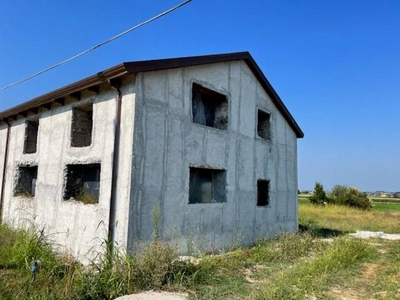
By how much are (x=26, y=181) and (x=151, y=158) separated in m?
6.39

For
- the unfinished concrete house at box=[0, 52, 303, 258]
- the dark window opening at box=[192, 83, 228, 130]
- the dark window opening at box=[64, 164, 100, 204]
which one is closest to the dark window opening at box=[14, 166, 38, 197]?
the unfinished concrete house at box=[0, 52, 303, 258]

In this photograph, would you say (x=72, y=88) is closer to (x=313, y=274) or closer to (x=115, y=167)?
(x=115, y=167)

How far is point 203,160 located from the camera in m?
8.62

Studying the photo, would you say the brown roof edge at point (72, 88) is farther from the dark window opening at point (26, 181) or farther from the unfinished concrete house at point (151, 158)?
the dark window opening at point (26, 181)

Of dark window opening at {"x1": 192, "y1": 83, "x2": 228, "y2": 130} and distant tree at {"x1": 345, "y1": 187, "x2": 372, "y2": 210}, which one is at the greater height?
dark window opening at {"x1": 192, "y1": 83, "x2": 228, "y2": 130}

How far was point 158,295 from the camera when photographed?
5.07 m

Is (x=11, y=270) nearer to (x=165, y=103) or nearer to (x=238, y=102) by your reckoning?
(x=165, y=103)

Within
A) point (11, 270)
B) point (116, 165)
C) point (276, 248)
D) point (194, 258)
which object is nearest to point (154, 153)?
point (116, 165)

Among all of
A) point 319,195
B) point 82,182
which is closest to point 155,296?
point 82,182

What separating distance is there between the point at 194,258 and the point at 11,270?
12.7 ft

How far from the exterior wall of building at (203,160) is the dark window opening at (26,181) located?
5875 mm

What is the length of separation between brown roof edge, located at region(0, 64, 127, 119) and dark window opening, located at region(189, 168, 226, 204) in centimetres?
336

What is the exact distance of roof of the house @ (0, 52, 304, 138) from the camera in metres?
6.83

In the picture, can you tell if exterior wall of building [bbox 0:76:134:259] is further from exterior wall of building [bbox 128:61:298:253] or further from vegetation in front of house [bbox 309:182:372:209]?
vegetation in front of house [bbox 309:182:372:209]
